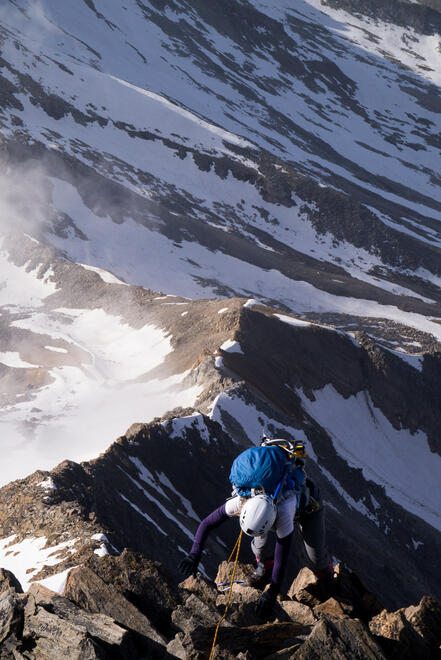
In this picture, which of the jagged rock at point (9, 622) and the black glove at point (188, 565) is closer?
the jagged rock at point (9, 622)

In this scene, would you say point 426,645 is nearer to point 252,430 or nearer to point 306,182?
point 252,430

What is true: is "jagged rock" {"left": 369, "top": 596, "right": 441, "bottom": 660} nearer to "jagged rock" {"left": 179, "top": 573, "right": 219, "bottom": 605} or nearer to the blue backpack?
the blue backpack

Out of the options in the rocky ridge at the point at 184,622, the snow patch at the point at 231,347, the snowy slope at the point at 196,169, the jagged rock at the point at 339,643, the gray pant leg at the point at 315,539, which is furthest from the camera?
the snowy slope at the point at 196,169

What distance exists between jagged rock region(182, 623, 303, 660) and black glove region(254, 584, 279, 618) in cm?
45

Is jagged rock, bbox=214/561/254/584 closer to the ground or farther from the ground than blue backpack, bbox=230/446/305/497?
closer to the ground

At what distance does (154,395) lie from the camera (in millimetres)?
47188

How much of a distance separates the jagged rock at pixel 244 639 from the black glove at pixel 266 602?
445mm

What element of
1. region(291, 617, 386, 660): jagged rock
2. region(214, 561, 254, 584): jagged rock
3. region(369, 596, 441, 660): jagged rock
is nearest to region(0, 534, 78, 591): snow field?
region(214, 561, 254, 584): jagged rock

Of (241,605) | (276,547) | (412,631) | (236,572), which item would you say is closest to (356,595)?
(236,572)

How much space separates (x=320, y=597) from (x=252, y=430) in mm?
29673

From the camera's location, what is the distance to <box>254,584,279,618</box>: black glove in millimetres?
9031

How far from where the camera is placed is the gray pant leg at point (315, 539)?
36.5 ft

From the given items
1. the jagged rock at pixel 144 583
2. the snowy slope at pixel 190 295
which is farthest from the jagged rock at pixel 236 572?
the snowy slope at pixel 190 295

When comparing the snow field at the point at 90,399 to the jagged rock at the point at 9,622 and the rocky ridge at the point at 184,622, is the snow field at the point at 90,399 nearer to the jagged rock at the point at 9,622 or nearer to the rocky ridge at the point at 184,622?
the rocky ridge at the point at 184,622
